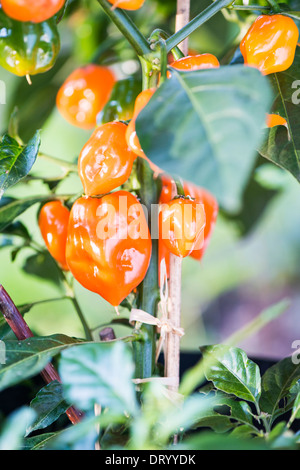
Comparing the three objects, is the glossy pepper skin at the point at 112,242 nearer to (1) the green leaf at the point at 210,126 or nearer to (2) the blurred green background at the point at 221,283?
(1) the green leaf at the point at 210,126

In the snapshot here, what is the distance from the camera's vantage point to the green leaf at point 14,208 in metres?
0.45

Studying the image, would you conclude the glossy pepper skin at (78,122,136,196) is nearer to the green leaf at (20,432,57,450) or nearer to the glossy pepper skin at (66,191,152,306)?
the glossy pepper skin at (66,191,152,306)

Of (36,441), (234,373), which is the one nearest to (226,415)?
(234,373)

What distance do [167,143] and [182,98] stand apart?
0.04m

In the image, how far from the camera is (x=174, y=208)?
0.35m

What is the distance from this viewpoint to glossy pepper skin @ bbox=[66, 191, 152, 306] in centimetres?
36

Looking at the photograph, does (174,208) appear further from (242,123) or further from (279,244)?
(279,244)

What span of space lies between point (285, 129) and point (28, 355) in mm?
254

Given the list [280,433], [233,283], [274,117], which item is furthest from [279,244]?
[280,433]

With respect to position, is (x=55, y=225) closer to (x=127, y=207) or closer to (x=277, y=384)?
(x=127, y=207)

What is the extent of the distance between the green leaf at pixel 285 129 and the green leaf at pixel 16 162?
170mm

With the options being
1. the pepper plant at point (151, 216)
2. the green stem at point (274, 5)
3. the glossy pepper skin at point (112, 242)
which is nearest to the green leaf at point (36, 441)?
the pepper plant at point (151, 216)

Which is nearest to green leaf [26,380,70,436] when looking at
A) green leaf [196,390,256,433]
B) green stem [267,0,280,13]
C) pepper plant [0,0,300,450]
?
pepper plant [0,0,300,450]

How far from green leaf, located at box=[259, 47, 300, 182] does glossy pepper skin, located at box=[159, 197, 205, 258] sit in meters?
0.08
